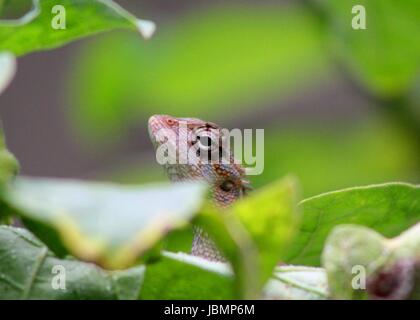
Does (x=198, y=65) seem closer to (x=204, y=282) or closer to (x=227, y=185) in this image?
(x=227, y=185)

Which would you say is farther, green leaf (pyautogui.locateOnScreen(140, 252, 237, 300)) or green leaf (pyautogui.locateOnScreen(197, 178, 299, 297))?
green leaf (pyautogui.locateOnScreen(140, 252, 237, 300))

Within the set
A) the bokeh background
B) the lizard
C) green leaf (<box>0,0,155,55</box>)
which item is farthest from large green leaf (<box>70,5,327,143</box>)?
green leaf (<box>0,0,155,55</box>)

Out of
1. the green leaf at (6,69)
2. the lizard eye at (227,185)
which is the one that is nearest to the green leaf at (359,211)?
the green leaf at (6,69)

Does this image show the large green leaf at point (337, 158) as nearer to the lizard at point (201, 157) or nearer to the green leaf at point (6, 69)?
the lizard at point (201, 157)

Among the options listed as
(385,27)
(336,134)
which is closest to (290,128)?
(336,134)

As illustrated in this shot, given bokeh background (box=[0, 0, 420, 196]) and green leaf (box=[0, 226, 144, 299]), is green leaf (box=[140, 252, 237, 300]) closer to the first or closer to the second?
green leaf (box=[0, 226, 144, 299])

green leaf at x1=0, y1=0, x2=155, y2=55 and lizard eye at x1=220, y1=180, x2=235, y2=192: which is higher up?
green leaf at x1=0, y1=0, x2=155, y2=55

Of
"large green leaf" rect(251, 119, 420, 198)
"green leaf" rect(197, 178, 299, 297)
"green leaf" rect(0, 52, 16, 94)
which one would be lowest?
"large green leaf" rect(251, 119, 420, 198)

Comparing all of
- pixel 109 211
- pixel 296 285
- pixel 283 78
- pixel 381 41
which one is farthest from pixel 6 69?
pixel 283 78
